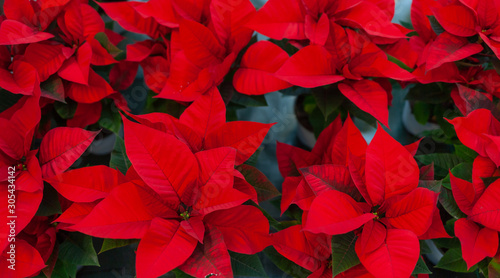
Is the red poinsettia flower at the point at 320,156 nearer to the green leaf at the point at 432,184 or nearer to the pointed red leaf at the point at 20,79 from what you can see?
the green leaf at the point at 432,184

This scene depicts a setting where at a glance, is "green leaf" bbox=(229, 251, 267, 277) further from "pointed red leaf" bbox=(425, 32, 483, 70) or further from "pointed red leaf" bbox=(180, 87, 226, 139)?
"pointed red leaf" bbox=(425, 32, 483, 70)

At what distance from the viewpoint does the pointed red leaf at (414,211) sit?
480mm

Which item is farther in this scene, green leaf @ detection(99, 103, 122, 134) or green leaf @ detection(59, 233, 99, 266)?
green leaf @ detection(99, 103, 122, 134)

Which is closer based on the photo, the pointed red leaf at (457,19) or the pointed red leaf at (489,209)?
the pointed red leaf at (489,209)

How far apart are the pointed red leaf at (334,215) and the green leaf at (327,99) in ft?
0.69

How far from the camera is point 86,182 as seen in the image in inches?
20.6

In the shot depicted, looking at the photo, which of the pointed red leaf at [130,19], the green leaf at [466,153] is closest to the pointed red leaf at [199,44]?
the pointed red leaf at [130,19]

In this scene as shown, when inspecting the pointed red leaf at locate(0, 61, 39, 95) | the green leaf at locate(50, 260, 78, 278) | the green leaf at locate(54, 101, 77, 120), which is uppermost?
the pointed red leaf at locate(0, 61, 39, 95)

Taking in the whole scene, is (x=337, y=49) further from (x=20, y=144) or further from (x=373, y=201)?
(x=20, y=144)

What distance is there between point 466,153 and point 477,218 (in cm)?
15

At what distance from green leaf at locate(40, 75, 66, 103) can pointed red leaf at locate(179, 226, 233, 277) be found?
1.08 ft

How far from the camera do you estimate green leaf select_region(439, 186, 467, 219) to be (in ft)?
1.85

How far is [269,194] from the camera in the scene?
604mm

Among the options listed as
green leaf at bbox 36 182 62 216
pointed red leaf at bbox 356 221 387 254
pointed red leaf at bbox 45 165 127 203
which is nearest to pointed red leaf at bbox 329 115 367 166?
pointed red leaf at bbox 356 221 387 254
